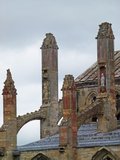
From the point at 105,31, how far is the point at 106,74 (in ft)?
11.1

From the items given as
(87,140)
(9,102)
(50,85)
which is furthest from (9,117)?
(87,140)

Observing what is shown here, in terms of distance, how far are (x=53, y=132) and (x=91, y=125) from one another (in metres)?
3.32

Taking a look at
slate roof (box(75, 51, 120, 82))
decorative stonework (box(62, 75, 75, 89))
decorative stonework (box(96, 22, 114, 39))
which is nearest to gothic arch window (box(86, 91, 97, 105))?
slate roof (box(75, 51, 120, 82))

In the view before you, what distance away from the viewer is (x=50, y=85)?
207 feet

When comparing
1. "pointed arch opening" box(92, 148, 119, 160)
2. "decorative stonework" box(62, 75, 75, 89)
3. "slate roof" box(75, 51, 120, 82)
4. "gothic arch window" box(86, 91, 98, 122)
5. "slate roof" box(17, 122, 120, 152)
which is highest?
"slate roof" box(75, 51, 120, 82)

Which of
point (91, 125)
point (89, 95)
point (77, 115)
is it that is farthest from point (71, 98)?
point (89, 95)

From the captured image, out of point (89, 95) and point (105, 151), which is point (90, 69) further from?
point (105, 151)

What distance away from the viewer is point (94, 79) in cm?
6650

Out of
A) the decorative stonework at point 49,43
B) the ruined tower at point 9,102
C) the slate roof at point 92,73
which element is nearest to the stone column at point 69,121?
the ruined tower at point 9,102

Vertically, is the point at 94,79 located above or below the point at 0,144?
above

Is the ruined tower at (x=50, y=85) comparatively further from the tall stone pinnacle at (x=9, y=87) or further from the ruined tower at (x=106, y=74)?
the ruined tower at (x=106, y=74)

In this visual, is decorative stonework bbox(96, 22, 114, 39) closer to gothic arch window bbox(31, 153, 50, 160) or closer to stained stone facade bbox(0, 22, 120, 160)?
stained stone facade bbox(0, 22, 120, 160)

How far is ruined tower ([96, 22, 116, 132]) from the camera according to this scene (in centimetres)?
5753

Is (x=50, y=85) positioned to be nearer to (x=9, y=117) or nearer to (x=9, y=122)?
(x=9, y=117)
